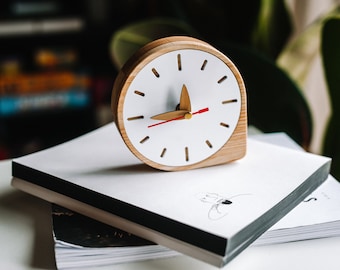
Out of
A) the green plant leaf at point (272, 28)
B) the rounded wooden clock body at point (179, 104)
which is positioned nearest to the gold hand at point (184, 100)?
the rounded wooden clock body at point (179, 104)

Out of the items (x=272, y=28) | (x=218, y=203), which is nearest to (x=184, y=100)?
(x=218, y=203)

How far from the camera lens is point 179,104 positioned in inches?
23.4

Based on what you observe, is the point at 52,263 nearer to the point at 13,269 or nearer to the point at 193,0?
the point at 13,269

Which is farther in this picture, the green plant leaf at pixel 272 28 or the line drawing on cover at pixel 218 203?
the green plant leaf at pixel 272 28

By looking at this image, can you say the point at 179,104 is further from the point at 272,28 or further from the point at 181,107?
the point at 272,28

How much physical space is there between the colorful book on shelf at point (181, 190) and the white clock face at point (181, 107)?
0.09 ft

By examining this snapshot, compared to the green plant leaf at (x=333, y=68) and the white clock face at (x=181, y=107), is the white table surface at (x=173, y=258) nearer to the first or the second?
the white clock face at (x=181, y=107)

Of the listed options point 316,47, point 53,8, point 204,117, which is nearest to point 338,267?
point 204,117

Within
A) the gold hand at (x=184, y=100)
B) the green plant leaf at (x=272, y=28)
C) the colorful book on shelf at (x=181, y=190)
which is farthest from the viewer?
the green plant leaf at (x=272, y=28)

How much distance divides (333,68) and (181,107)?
31 cm

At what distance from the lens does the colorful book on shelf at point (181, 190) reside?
491mm

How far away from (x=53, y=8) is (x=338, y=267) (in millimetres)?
1416

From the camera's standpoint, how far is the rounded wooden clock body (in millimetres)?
574

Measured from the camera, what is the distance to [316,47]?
0.98 meters
